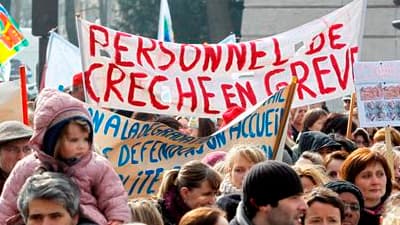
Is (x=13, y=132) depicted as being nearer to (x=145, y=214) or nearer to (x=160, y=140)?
(x=145, y=214)

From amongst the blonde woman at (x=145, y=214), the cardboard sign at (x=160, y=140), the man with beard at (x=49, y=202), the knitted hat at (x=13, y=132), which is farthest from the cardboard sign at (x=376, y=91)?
the man with beard at (x=49, y=202)

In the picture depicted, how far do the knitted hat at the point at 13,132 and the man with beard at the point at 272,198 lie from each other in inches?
78.9

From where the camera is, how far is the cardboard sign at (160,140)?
9664 millimetres

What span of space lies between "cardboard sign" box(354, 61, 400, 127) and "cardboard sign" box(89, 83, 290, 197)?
4.57ft

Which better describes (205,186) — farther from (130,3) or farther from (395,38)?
(130,3)

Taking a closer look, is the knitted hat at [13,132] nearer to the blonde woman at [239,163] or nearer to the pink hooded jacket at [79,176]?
the blonde woman at [239,163]

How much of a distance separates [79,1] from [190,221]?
54780 mm

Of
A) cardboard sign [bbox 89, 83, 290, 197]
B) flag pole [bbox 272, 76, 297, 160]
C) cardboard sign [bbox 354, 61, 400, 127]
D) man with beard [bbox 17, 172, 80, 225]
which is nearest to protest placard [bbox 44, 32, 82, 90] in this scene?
cardboard sign [bbox 354, 61, 400, 127]

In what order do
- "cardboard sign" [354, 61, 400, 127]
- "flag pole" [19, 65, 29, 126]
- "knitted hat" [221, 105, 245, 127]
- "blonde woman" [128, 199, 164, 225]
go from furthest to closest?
1. "cardboard sign" [354, 61, 400, 127]
2. "knitted hat" [221, 105, 245, 127]
3. "flag pole" [19, 65, 29, 126]
4. "blonde woman" [128, 199, 164, 225]

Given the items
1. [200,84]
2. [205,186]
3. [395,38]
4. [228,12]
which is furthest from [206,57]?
[228,12]

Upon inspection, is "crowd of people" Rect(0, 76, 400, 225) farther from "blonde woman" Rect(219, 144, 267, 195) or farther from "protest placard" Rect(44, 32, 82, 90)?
"protest placard" Rect(44, 32, 82, 90)

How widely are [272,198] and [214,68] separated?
192 inches

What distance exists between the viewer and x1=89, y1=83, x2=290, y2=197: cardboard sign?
31.7 ft

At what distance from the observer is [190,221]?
7023 mm
